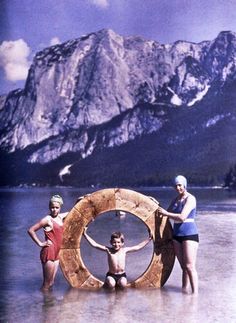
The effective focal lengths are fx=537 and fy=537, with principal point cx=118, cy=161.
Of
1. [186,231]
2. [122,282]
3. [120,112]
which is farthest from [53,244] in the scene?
[120,112]

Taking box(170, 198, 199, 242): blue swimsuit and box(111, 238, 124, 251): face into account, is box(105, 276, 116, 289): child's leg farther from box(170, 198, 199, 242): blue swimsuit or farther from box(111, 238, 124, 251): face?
box(170, 198, 199, 242): blue swimsuit

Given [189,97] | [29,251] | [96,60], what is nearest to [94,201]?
[29,251]

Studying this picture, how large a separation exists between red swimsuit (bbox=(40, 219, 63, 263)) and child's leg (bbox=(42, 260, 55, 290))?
47mm

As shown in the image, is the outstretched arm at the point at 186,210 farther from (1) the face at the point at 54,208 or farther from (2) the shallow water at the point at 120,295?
(1) the face at the point at 54,208

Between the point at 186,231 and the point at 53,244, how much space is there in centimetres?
110

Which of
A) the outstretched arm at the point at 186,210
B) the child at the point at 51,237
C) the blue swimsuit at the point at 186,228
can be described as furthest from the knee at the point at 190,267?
the child at the point at 51,237

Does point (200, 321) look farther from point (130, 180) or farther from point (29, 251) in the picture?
point (130, 180)

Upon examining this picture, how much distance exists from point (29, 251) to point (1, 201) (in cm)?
1519

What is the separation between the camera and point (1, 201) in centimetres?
2194

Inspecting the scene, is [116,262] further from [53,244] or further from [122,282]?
[53,244]

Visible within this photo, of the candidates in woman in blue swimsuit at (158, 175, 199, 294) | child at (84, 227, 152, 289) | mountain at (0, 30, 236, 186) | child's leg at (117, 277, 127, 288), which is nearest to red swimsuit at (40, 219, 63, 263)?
child at (84, 227, 152, 289)

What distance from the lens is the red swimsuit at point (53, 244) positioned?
4.38m

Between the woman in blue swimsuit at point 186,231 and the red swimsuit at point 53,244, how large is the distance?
91cm

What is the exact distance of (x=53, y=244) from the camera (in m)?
4.43
